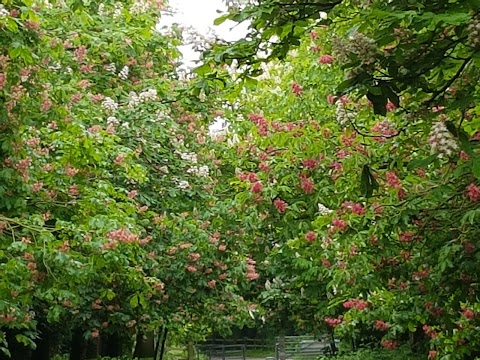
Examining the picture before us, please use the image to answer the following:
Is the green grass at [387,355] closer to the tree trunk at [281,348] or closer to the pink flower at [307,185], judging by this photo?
the pink flower at [307,185]

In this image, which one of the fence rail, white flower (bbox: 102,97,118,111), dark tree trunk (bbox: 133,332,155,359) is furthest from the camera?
the fence rail

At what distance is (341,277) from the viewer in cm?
644

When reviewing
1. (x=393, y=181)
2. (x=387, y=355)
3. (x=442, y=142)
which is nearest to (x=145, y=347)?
(x=387, y=355)

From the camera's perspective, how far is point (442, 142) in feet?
9.45

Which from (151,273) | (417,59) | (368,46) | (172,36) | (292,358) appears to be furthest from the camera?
(292,358)

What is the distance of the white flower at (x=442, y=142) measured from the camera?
2863 millimetres

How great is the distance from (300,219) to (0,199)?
2.92 metres

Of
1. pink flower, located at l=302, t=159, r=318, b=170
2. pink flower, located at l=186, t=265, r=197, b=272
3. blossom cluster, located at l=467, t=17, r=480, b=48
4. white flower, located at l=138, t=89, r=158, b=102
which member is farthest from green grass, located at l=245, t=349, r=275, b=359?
blossom cluster, located at l=467, t=17, r=480, b=48

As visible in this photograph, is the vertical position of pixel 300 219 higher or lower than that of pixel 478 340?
higher

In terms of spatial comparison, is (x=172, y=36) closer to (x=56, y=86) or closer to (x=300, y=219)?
(x=56, y=86)

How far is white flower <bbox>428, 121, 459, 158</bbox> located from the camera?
2.86 meters

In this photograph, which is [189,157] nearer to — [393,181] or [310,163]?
[310,163]

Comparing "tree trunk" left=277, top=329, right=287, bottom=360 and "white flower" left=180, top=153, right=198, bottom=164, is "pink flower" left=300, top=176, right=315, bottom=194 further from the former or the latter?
"tree trunk" left=277, top=329, right=287, bottom=360

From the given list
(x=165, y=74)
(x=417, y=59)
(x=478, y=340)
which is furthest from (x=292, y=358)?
(x=417, y=59)
